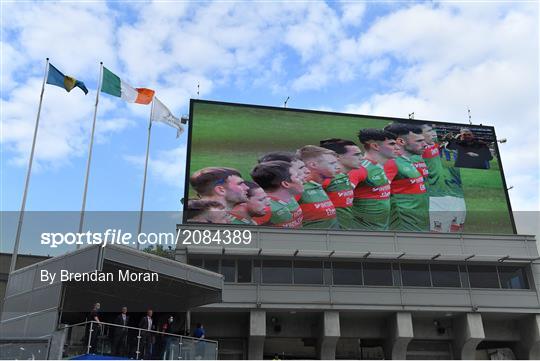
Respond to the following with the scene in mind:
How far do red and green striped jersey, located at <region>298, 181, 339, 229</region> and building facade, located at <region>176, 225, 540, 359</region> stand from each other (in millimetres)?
1091

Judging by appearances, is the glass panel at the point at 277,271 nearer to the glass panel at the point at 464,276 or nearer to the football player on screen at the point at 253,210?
the football player on screen at the point at 253,210

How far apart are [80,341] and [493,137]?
116 ft

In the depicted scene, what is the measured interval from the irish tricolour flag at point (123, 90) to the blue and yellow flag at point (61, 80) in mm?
1512

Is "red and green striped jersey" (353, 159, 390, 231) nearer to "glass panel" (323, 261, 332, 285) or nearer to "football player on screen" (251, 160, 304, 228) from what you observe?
"glass panel" (323, 261, 332, 285)

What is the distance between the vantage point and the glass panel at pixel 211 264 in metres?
31.0

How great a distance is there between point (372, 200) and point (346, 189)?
1.96 metres

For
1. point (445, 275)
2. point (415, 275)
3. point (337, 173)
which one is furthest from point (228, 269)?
point (445, 275)

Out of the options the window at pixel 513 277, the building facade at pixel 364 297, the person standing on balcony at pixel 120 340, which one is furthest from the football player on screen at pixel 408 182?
the person standing on balcony at pixel 120 340

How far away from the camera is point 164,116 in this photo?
3394cm

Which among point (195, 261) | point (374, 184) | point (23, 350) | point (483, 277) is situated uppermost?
point (374, 184)

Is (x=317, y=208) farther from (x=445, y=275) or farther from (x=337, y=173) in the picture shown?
(x=445, y=275)

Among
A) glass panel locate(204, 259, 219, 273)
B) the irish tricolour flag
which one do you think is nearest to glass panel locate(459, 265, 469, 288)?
glass panel locate(204, 259, 219, 273)

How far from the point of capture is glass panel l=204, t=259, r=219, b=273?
3103 cm

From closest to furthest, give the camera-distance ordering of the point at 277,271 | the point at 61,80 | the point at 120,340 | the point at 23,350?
the point at 23,350 → the point at 120,340 → the point at 61,80 → the point at 277,271
